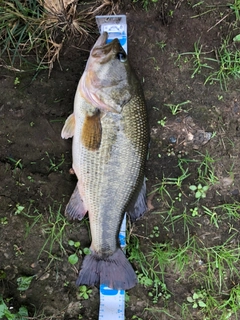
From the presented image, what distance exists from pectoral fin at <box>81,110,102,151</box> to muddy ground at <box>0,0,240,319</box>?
19.3 inches

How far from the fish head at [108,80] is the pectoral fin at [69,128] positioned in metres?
0.26

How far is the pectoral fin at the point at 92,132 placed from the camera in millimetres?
2771

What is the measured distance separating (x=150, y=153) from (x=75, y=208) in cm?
90

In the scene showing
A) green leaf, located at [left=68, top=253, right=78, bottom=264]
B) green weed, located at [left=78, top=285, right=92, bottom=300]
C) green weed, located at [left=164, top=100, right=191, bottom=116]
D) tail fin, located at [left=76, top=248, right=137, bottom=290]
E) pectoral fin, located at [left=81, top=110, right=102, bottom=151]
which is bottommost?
green weed, located at [left=78, top=285, right=92, bottom=300]

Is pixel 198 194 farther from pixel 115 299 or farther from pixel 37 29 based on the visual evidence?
pixel 37 29

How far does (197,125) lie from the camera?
3377mm

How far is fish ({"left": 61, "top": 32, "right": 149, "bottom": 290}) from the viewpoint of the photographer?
278 centimetres

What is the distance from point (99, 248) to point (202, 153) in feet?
4.44

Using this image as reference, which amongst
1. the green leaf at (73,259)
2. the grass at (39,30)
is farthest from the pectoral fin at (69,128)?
the green leaf at (73,259)

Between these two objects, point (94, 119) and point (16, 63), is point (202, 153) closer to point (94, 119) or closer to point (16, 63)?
point (94, 119)

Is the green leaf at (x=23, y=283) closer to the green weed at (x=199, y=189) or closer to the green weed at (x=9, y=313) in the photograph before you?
the green weed at (x=9, y=313)

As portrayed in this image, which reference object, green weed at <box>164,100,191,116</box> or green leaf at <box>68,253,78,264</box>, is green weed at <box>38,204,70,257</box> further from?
green weed at <box>164,100,191,116</box>

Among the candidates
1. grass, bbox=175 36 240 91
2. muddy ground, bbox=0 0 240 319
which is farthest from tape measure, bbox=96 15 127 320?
grass, bbox=175 36 240 91

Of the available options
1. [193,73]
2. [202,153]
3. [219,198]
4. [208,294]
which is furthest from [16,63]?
[208,294]
